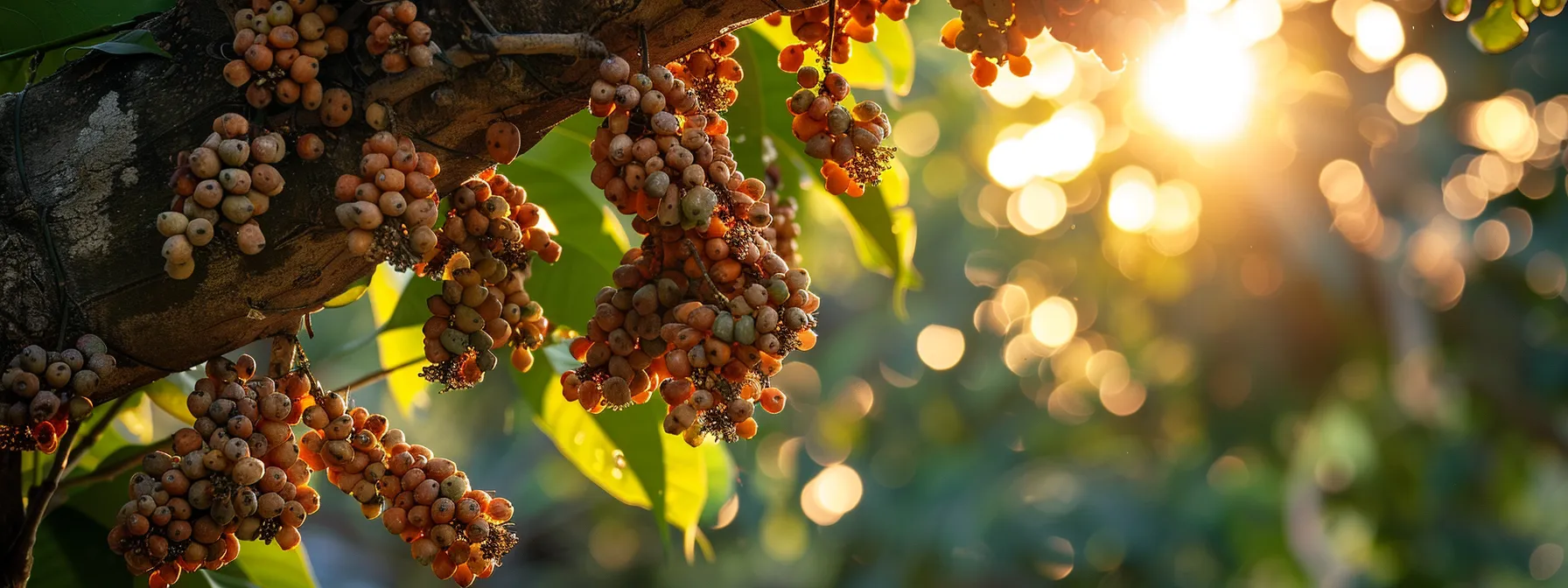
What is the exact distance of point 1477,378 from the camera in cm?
579

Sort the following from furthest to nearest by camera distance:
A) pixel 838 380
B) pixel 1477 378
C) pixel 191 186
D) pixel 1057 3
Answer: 1. pixel 838 380
2. pixel 1477 378
3. pixel 1057 3
4. pixel 191 186

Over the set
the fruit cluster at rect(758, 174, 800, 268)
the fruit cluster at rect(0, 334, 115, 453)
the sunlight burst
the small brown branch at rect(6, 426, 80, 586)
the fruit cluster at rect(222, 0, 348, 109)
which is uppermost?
the fruit cluster at rect(222, 0, 348, 109)

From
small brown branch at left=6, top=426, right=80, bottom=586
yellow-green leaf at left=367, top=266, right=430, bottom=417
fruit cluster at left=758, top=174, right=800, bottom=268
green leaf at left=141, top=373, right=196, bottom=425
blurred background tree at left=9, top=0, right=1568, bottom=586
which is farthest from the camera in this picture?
blurred background tree at left=9, top=0, right=1568, bottom=586

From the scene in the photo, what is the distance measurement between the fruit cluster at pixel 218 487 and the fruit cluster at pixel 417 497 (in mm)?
30

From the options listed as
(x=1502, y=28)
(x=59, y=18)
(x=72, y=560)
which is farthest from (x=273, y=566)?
(x=1502, y=28)

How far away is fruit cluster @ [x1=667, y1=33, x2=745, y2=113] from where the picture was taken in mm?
980

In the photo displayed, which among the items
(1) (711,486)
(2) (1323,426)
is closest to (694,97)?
(1) (711,486)

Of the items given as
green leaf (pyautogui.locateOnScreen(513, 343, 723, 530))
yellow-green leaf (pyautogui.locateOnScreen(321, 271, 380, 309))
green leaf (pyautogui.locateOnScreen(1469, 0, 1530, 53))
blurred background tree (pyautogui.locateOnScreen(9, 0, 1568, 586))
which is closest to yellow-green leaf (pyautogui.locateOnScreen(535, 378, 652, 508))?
green leaf (pyautogui.locateOnScreen(513, 343, 723, 530))

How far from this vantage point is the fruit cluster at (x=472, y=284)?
3.03ft

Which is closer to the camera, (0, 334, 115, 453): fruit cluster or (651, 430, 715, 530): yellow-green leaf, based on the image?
(0, 334, 115, 453): fruit cluster

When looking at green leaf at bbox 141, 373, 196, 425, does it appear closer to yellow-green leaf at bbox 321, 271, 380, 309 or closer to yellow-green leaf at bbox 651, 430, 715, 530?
yellow-green leaf at bbox 321, 271, 380, 309

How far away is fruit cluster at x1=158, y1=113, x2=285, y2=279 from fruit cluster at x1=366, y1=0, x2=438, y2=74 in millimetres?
98

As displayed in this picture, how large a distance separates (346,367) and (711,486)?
6.23 meters

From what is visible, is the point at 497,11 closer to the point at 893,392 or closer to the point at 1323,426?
the point at 1323,426
